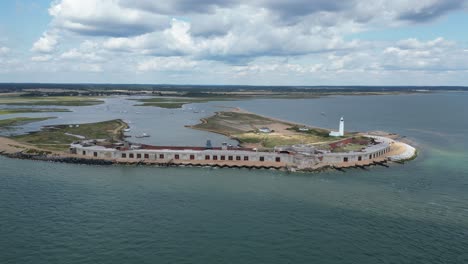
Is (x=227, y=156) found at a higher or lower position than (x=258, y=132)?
lower

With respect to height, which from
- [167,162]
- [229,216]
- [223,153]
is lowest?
[229,216]

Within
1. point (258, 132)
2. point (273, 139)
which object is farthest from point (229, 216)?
point (258, 132)

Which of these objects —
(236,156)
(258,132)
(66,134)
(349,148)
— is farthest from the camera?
(258,132)

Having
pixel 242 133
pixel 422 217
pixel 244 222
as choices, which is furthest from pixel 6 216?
pixel 242 133

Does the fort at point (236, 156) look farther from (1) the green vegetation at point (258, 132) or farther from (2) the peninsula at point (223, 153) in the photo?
(1) the green vegetation at point (258, 132)

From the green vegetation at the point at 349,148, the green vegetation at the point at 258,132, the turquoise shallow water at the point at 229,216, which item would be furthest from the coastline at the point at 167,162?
the green vegetation at the point at 258,132

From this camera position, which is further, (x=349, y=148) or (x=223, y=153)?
(x=349, y=148)

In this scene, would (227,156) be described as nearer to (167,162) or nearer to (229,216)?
(167,162)
